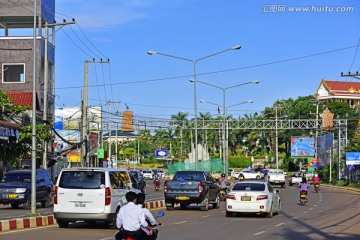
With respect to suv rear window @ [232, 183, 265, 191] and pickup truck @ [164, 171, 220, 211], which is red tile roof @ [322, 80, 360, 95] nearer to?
pickup truck @ [164, 171, 220, 211]

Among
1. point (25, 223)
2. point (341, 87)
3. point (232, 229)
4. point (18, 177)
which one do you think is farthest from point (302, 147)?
point (25, 223)

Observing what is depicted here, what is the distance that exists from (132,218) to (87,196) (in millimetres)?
9301

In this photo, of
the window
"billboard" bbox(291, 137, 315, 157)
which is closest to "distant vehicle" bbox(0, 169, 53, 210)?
the window

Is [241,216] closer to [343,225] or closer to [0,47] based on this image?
[343,225]

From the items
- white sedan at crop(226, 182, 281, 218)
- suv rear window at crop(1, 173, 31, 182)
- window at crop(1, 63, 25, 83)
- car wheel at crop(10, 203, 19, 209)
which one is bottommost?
car wheel at crop(10, 203, 19, 209)

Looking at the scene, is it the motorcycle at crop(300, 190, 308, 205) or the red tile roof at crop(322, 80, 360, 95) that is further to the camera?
the red tile roof at crop(322, 80, 360, 95)

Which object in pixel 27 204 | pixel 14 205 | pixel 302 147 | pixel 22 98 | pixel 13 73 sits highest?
pixel 13 73

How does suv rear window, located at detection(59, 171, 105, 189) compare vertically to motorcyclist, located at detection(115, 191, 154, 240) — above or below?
above

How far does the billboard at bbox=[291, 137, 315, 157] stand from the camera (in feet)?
342

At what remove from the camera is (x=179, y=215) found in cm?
3005

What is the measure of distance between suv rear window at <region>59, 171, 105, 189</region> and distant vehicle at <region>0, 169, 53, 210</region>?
10945 mm

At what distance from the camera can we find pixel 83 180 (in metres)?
21.3

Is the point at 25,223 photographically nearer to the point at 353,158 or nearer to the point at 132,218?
the point at 132,218

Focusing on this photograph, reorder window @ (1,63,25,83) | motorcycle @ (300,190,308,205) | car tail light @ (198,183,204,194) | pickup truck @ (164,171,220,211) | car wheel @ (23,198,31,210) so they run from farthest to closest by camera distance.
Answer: window @ (1,63,25,83)
motorcycle @ (300,190,308,205)
pickup truck @ (164,171,220,211)
car tail light @ (198,183,204,194)
car wheel @ (23,198,31,210)
